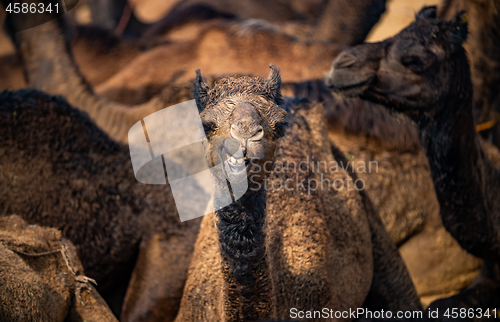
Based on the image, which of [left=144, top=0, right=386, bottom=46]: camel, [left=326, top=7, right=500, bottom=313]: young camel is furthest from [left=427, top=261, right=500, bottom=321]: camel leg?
[left=144, top=0, right=386, bottom=46]: camel

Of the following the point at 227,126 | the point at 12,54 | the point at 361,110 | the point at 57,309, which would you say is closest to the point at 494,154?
the point at 361,110

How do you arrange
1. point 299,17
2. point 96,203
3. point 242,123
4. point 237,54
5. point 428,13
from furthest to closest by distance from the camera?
point 299,17 → point 237,54 → point 96,203 → point 428,13 → point 242,123

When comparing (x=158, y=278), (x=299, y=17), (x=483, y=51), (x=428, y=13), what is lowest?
(x=299, y=17)

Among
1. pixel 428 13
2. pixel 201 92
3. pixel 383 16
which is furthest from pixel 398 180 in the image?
pixel 383 16

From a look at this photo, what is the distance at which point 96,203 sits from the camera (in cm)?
222

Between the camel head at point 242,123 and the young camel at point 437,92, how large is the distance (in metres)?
0.95

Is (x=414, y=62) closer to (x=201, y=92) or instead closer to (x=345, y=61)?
(x=345, y=61)

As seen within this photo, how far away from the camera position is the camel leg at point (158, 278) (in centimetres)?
206

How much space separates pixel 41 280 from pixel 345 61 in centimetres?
164

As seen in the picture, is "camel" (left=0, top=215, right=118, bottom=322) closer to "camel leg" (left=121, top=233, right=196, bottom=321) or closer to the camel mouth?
"camel leg" (left=121, top=233, right=196, bottom=321)

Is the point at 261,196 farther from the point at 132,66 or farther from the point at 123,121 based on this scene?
the point at 132,66

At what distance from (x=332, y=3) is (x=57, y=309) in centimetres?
396

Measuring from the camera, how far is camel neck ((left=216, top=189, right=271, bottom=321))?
3.94 ft

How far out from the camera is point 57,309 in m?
1.51
